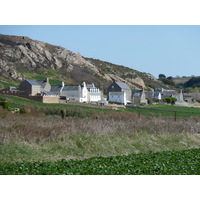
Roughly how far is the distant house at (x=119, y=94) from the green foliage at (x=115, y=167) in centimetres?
7088

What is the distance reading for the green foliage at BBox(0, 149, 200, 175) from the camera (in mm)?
10422

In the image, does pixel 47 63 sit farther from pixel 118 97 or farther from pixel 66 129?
pixel 66 129

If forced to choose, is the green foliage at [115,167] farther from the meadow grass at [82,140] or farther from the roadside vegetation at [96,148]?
the meadow grass at [82,140]

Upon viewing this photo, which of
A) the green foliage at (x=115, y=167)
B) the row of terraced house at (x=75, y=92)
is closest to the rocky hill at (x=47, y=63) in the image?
the row of terraced house at (x=75, y=92)

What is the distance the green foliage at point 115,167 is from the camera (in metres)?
10.4

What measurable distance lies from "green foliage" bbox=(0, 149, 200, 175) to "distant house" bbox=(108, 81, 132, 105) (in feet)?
233

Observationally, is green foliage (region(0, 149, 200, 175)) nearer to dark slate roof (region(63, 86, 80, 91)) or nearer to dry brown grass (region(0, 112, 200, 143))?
dry brown grass (region(0, 112, 200, 143))

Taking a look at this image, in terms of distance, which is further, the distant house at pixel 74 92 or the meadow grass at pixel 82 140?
the distant house at pixel 74 92

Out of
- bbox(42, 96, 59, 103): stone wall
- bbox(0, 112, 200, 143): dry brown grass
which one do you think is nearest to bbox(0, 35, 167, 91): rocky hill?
bbox(42, 96, 59, 103): stone wall

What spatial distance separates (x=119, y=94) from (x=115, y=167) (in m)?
74.9

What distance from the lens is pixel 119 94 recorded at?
86188 millimetres

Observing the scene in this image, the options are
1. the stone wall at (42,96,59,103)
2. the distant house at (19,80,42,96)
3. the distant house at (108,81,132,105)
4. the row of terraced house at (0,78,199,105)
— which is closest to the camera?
the stone wall at (42,96,59,103)

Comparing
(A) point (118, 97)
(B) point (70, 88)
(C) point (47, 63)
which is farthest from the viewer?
(C) point (47, 63)

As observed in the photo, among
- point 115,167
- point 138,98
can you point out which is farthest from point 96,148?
point 138,98
